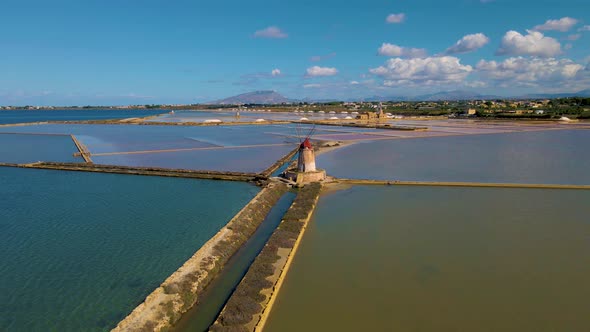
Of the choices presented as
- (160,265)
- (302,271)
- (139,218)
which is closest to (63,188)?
(139,218)

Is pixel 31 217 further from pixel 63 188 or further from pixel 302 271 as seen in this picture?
pixel 302 271

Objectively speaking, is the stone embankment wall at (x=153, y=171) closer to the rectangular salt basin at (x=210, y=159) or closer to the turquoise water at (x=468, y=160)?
the rectangular salt basin at (x=210, y=159)

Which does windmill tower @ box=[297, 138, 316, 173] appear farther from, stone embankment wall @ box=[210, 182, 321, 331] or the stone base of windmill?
stone embankment wall @ box=[210, 182, 321, 331]

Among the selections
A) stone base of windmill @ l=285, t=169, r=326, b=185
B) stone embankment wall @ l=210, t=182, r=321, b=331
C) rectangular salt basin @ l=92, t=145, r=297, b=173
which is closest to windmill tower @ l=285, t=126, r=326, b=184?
stone base of windmill @ l=285, t=169, r=326, b=185

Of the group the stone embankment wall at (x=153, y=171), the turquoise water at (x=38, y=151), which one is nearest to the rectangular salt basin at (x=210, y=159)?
the stone embankment wall at (x=153, y=171)

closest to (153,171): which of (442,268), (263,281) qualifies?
(263,281)

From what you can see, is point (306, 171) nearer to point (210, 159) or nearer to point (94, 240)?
point (94, 240)

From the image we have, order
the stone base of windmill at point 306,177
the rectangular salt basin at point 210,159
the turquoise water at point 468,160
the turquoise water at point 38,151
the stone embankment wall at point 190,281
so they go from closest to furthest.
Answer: the stone embankment wall at point 190,281 < the stone base of windmill at point 306,177 < the turquoise water at point 468,160 < the rectangular salt basin at point 210,159 < the turquoise water at point 38,151

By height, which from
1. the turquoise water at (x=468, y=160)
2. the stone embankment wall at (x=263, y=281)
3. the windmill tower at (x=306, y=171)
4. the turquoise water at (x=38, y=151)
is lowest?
the turquoise water at (x=468, y=160)
